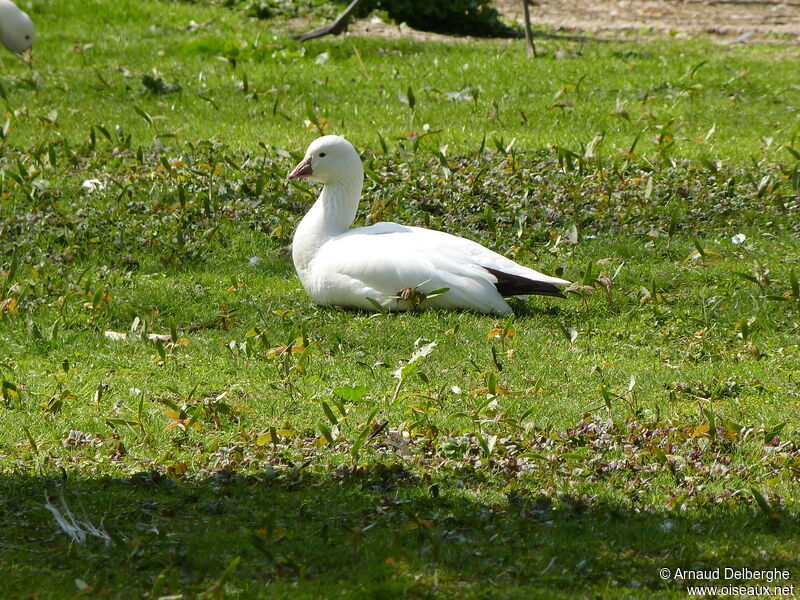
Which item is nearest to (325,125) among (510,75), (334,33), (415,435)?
(510,75)

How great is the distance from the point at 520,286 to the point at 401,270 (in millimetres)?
713

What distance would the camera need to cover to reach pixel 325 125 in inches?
388

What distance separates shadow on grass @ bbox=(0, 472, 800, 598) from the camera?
3.64 metres

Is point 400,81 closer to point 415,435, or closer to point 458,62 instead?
point 458,62

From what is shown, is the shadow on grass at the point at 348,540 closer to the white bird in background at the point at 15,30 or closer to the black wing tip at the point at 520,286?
the black wing tip at the point at 520,286

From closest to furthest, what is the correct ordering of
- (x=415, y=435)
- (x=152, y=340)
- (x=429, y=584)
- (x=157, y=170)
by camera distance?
(x=429, y=584) → (x=415, y=435) → (x=152, y=340) → (x=157, y=170)

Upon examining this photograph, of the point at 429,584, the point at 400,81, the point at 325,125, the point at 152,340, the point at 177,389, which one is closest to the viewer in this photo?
the point at 429,584

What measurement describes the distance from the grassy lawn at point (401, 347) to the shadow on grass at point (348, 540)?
0.05ft

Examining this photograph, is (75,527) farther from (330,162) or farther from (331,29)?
(331,29)

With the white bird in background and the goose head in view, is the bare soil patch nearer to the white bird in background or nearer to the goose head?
the white bird in background

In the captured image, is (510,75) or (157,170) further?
(510,75)

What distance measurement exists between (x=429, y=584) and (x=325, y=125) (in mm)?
6762

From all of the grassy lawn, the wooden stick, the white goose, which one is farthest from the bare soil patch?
the white goose

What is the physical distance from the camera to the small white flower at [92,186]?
28.0ft
